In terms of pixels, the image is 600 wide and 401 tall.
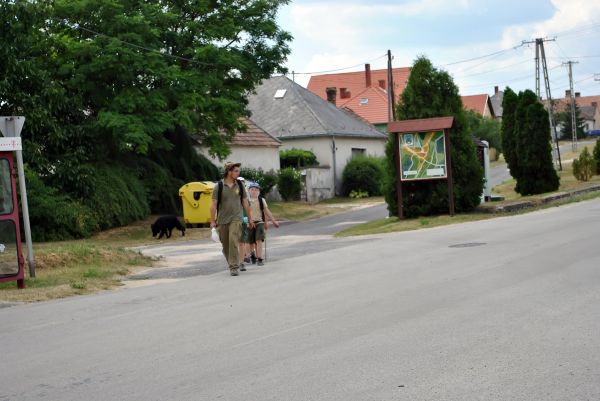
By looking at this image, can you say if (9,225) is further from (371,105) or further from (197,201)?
(371,105)

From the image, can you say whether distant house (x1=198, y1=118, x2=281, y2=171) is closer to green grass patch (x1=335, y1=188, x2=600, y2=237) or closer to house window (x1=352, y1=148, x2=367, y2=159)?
house window (x1=352, y1=148, x2=367, y2=159)

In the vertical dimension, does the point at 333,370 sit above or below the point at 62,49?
below

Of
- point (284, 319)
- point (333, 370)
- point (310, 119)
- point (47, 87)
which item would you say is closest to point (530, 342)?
point (333, 370)

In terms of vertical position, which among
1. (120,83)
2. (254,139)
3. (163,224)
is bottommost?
(163,224)

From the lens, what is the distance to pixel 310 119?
5931 centimetres

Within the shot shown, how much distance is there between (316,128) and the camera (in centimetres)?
5825

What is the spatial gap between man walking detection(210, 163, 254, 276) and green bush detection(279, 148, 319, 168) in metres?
40.8

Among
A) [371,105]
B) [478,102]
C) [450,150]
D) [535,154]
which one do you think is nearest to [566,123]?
[478,102]

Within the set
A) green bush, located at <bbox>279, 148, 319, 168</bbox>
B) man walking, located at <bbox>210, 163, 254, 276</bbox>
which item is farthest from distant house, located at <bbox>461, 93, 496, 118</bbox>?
man walking, located at <bbox>210, 163, 254, 276</bbox>

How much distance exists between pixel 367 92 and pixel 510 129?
151 ft

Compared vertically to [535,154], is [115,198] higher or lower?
lower

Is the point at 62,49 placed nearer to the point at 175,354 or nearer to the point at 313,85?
the point at 175,354

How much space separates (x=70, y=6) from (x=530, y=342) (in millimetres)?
29312

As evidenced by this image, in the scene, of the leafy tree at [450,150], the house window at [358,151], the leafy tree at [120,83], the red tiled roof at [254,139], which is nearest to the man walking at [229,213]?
the leafy tree at [450,150]
